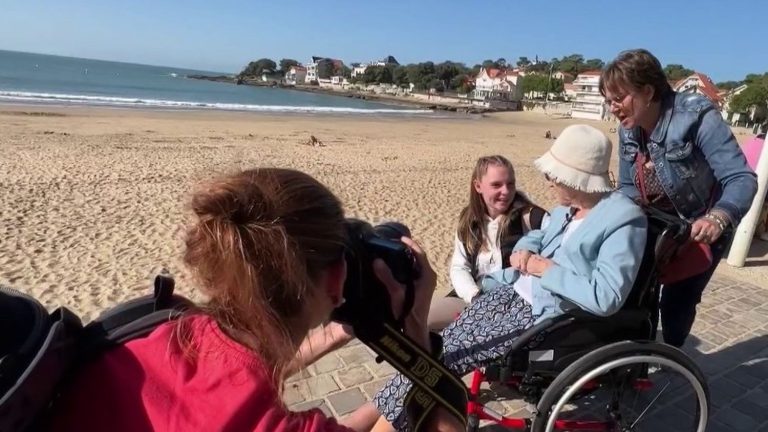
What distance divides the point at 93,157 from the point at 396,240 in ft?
45.0

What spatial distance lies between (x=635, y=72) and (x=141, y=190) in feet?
30.6

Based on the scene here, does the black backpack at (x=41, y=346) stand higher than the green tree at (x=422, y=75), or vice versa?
the green tree at (x=422, y=75)

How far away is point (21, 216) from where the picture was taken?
776 centimetres

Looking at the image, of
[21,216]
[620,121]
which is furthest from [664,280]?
[21,216]

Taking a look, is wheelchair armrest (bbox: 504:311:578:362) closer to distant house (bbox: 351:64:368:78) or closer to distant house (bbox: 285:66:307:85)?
distant house (bbox: 351:64:368:78)

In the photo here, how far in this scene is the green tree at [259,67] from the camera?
14500 centimetres

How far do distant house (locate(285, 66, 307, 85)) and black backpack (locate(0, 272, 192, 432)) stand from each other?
137751 millimetres

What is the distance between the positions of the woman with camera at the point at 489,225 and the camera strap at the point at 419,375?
1.67 metres

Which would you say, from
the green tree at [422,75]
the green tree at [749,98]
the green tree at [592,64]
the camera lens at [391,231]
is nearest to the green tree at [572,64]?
the green tree at [592,64]

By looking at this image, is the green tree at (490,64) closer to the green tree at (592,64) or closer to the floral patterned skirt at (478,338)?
the green tree at (592,64)

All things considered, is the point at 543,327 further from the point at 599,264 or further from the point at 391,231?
the point at 391,231

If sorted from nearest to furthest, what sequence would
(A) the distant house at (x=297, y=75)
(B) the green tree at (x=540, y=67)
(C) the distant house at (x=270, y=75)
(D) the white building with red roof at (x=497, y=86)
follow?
(D) the white building with red roof at (x=497, y=86) → (B) the green tree at (x=540, y=67) → (A) the distant house at (x=297, y=75) → (C) the distant house at (x=270, y=75)

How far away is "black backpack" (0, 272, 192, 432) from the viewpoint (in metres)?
0.88

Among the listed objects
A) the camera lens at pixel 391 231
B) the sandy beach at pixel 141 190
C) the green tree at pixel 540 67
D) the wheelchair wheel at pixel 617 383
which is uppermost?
the green tree at pixel 540 67
